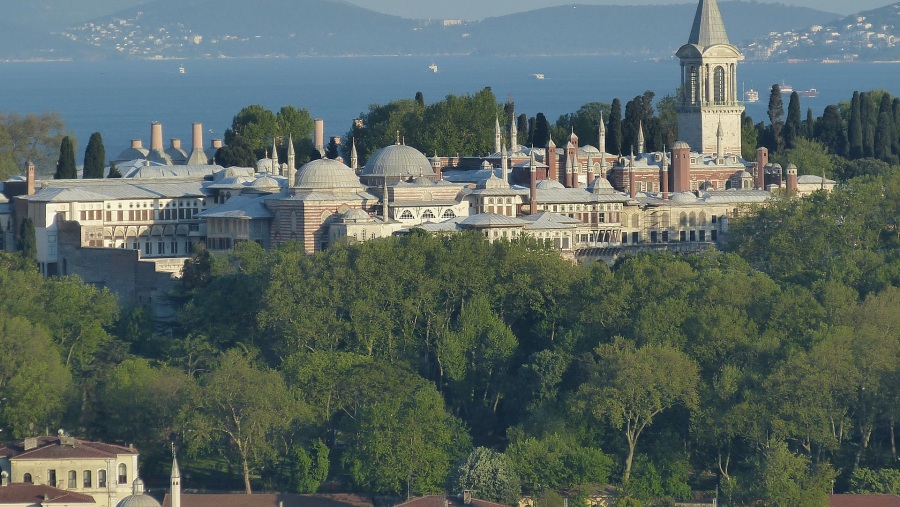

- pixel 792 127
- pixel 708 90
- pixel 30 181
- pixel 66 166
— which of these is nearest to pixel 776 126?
pixel 792 127

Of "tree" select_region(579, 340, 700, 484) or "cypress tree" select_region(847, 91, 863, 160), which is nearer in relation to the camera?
"tree" select_region(579, 340, 700, 484)

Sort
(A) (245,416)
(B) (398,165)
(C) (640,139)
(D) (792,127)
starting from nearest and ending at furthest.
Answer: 1. (A) (245,416)
2. (B) (398,165)
3. (C) (640,139)
4. (D) (792,127)

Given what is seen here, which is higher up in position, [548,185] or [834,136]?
[834,136]

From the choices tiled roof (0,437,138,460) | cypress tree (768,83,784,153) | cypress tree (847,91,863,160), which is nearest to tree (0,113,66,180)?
cypress tree (768,83,784,153)

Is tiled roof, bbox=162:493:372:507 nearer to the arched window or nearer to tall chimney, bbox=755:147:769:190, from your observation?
tall chimney, bbox=755:147:769:190

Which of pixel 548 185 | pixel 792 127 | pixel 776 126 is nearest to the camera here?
pixel 548 185

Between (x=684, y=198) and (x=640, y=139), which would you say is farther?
(x=640, y=139)

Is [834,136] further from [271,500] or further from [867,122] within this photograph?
[271,500]
